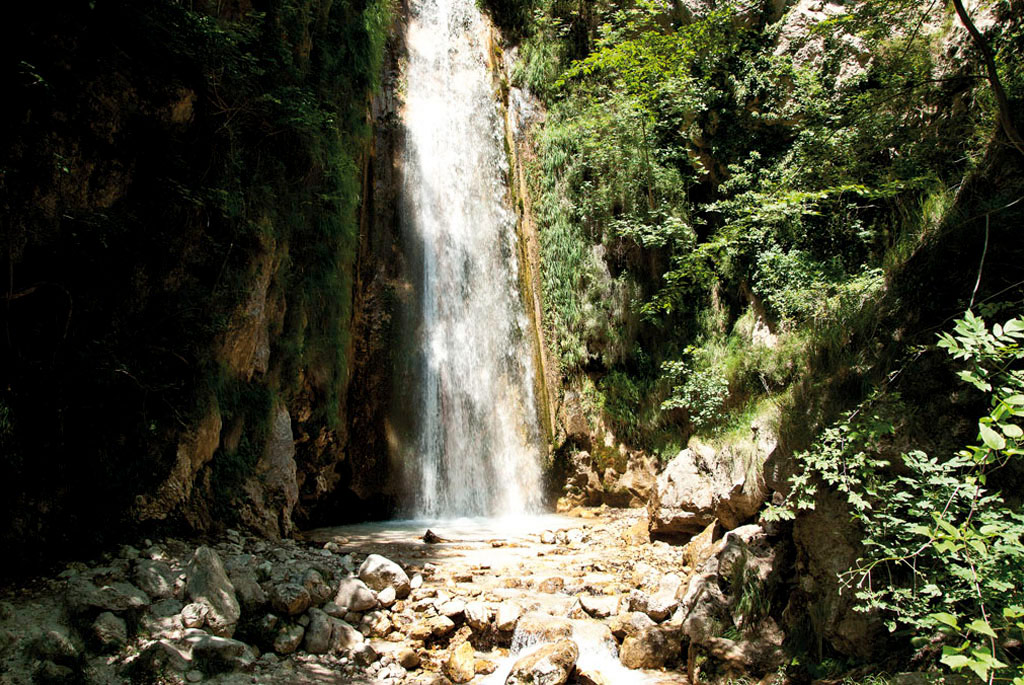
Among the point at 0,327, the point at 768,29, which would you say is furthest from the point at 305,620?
the point at 768,29

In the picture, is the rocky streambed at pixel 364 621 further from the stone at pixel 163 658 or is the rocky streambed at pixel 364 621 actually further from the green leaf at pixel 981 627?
the green leaf at pixel 981 627

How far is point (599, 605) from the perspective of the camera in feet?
17.2

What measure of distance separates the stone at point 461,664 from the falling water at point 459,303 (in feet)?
17.9

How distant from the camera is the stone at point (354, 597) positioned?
16.6 feet

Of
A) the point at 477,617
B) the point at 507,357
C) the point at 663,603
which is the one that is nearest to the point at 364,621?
the point at 477,617

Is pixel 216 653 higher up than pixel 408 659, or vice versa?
pixel 216 653

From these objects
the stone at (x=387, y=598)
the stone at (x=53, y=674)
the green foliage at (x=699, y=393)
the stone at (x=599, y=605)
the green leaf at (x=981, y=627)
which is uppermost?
the green foliage at (x=699, y=393)

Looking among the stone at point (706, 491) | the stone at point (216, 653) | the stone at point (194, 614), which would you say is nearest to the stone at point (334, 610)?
the stone at point (216, 653)

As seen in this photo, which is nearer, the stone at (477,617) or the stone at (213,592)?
the stone at (213,592)

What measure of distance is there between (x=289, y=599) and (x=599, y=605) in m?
2.54

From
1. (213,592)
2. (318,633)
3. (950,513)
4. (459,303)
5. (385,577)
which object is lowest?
(318,633)

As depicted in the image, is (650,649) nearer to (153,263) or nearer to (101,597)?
(101,597)

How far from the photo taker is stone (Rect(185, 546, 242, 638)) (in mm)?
4133

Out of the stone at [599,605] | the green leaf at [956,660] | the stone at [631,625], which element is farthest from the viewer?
the stone at [599,605]
